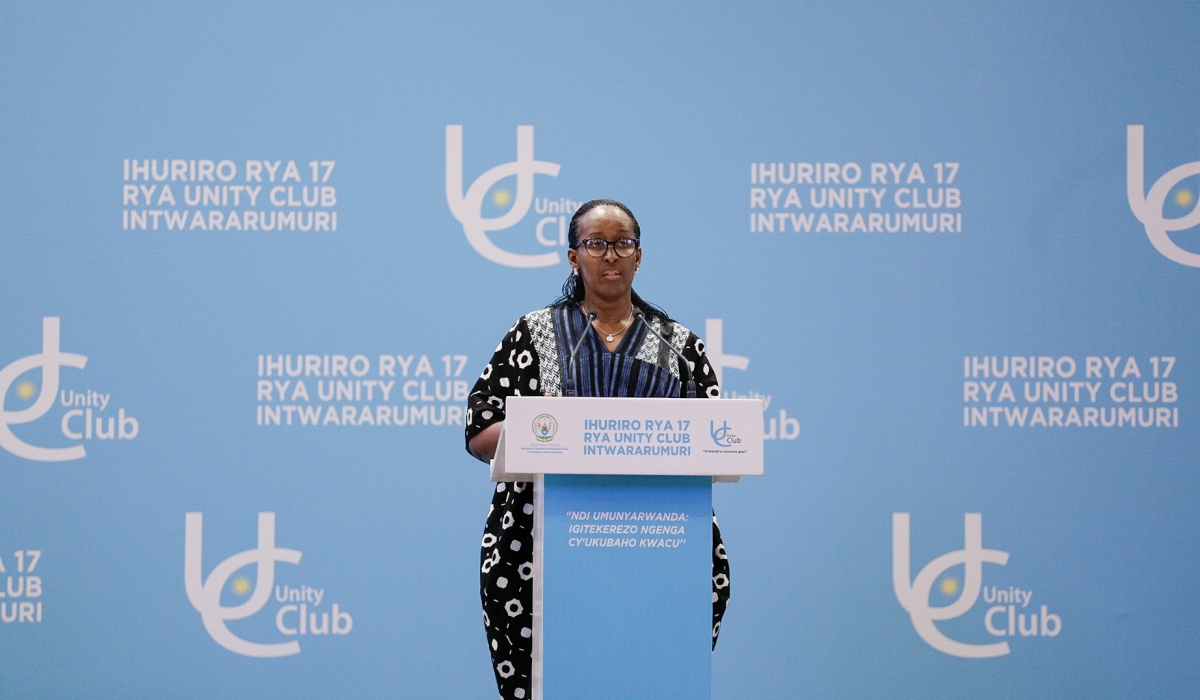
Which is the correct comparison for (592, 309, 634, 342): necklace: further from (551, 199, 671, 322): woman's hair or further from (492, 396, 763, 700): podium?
(492, 396, 763, 700): podium

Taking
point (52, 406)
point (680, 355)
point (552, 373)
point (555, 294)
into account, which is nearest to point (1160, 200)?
point (555, 294)

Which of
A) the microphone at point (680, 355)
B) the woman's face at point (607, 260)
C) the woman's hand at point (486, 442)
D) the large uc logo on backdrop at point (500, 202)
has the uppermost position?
the large uc logo on backdrop at point (500, 202)

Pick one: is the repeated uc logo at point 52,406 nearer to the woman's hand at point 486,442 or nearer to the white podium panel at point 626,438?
the woman's hand at point 486,442

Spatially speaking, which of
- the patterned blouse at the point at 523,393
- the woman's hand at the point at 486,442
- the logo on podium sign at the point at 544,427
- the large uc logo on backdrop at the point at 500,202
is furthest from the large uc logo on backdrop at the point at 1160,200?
the logo on podium sign at the point at 544,427

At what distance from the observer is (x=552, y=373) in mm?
2699

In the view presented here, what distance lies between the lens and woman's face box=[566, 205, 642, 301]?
2719 millimetres

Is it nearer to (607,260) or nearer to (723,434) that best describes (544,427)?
(723,434)

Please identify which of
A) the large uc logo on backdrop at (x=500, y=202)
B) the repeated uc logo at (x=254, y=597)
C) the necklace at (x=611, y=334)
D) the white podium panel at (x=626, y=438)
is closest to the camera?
the white podium panel at (x=626, y=438)

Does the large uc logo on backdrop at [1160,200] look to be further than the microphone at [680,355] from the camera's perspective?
Yes

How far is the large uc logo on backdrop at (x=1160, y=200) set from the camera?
3.92 metres

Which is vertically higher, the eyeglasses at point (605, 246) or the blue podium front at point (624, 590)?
the eyeglasses at point (605, 246)

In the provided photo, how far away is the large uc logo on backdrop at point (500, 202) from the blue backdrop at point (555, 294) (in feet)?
0.04

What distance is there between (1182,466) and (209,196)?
3.22 m

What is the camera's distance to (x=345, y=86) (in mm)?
3820
